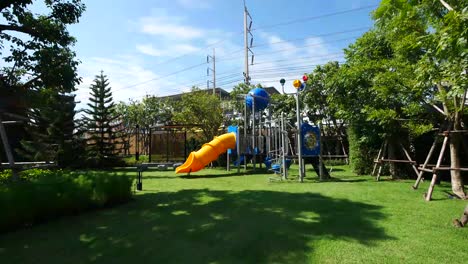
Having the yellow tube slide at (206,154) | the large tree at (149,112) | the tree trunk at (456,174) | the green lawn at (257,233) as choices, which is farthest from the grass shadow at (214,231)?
the large tree at (149,112)

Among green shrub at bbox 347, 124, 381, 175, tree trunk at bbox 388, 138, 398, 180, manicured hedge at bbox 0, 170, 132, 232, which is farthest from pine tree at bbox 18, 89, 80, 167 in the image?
tree trunk at bbox 388, 138, 398, 180

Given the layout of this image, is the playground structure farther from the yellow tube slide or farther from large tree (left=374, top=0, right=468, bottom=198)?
large tree (left=374, top=0, right=468, bottom=198)

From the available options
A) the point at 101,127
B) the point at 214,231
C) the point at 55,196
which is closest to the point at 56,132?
the point at 101,127

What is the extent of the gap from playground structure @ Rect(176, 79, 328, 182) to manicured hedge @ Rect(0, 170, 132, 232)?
17.8 ft

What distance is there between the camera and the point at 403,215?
5586mm

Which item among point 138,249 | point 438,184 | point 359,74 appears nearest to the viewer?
point 138,249

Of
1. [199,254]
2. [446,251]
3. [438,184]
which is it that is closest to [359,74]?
[438,184]

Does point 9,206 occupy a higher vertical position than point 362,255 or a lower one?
higher

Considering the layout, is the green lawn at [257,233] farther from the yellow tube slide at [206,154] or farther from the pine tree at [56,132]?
the pine tree at [56,132]

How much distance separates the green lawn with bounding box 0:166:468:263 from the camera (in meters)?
3.96

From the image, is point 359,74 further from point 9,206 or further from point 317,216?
point 9,206

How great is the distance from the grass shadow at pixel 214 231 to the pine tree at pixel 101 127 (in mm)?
14115

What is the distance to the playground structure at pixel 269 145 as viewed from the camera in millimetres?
10797

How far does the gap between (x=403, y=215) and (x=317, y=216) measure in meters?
1.42
